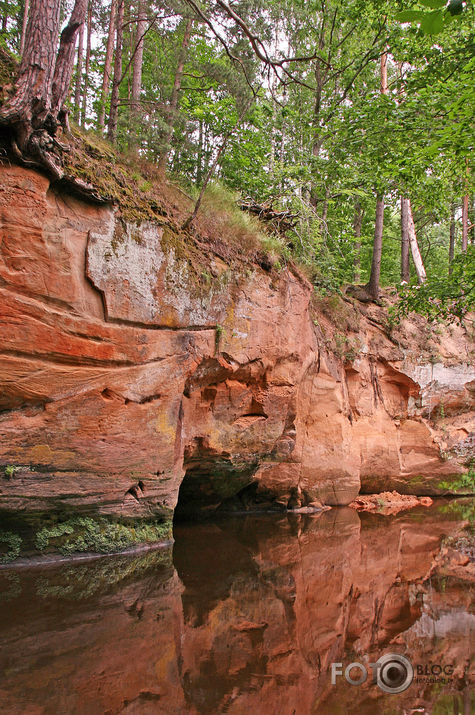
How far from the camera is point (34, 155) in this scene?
574 centimetres

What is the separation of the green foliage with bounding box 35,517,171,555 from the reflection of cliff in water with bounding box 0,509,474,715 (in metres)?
0.30

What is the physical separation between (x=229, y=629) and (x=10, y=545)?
3.27 m

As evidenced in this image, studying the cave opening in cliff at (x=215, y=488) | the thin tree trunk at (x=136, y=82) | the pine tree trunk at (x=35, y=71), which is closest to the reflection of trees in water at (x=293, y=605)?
the cave opening in cliff at (x=215, y=488)

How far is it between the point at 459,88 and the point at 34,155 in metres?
5.82

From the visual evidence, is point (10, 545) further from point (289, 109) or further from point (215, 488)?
point (289, 109)

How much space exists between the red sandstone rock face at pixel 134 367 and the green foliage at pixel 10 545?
0.54 meters

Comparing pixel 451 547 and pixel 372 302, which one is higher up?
pixel 372 302

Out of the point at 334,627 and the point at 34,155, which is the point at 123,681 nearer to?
the point at 334,627

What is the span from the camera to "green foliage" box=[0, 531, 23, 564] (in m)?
6.09

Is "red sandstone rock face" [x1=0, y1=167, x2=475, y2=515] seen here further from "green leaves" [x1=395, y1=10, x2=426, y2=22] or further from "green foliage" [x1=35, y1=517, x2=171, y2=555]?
"green leaves" [x1=395, y1=10, x2=426, y2=22]

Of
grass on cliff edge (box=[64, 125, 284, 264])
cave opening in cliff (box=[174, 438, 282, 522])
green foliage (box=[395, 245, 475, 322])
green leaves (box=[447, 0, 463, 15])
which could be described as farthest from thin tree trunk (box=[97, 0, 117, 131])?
green leaves (box=[447, 0, 463, 15])

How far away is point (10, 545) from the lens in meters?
6.14

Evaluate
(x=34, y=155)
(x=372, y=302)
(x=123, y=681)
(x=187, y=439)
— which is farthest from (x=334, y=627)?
(x=372, y=302)

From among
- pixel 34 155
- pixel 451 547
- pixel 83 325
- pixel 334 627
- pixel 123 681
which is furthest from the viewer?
pixel 451 547
